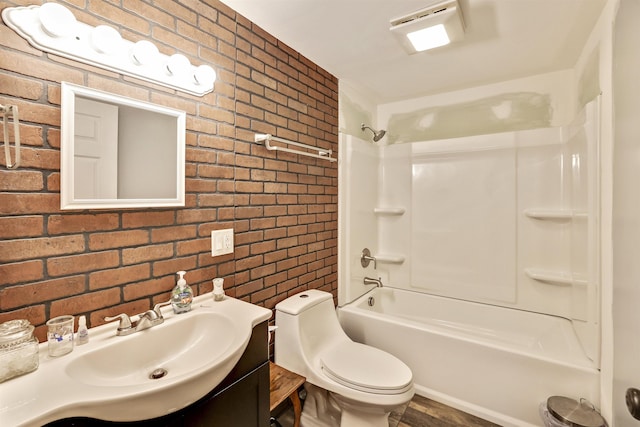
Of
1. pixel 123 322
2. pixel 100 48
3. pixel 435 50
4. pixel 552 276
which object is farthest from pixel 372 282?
pixel 100 48

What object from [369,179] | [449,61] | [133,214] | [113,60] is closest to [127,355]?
[133,214]

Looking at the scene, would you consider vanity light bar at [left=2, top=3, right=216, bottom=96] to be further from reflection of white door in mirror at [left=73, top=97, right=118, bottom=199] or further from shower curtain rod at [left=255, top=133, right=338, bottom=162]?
shower curtain rod at [left=255, top=133, right=338, bottom=162]

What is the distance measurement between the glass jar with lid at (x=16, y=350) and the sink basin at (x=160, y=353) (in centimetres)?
9

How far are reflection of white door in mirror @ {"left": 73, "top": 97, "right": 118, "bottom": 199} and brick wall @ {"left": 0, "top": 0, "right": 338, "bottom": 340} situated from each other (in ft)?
0.18

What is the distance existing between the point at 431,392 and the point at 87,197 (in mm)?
2290

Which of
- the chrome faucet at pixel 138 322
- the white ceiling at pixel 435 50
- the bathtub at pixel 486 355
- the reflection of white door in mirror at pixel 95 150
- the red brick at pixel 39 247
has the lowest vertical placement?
the bathtub at pixel 486 355

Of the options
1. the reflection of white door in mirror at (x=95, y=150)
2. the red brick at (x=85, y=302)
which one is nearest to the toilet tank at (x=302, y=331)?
the red brick at (x=85, y=302)

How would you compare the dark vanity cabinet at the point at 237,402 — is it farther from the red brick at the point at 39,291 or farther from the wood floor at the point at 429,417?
the wood floor at the point at 429,417

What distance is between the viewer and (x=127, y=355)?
0.97m

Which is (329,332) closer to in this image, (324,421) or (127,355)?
(324,421)

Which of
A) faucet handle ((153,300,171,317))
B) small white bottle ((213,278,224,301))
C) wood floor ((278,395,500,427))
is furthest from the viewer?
wood floor ((278,395,500,427))

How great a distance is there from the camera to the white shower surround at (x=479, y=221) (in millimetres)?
2002

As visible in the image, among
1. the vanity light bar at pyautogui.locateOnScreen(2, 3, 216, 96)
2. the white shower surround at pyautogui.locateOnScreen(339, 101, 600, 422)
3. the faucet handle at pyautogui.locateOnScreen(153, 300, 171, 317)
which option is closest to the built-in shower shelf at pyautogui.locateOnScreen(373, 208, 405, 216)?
the white shower surround at pyautogui.locateOnScreen(339, 101, 600, 422)

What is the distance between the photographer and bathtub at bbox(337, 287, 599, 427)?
163 centimetres
